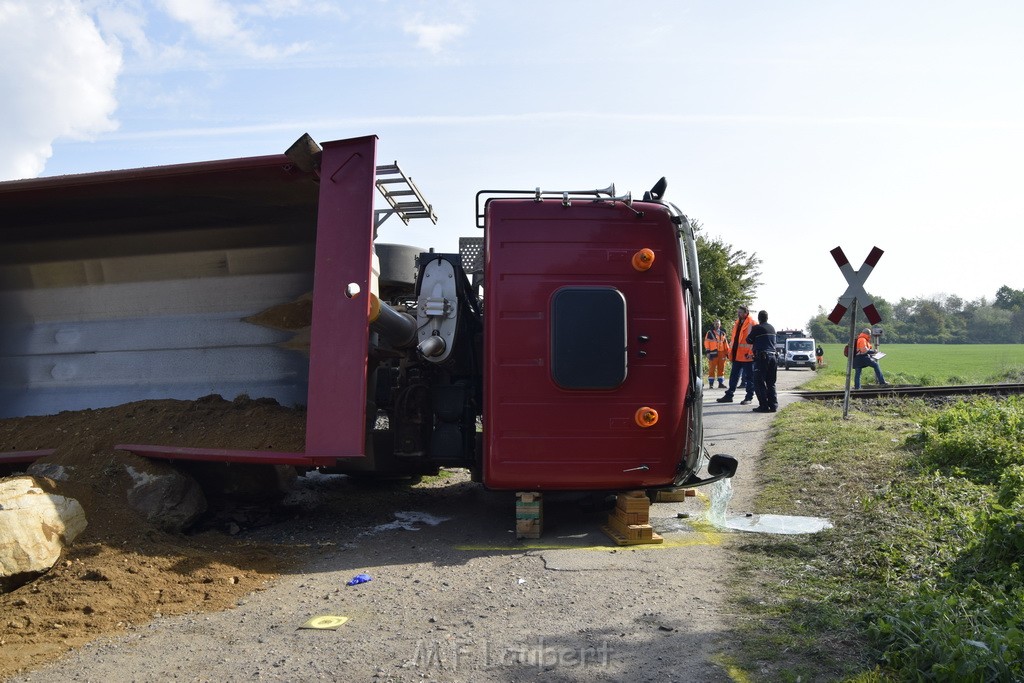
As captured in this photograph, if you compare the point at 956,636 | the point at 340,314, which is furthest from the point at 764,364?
the point at 956,636

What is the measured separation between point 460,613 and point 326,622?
687 mm

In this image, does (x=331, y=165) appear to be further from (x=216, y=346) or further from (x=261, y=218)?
(x=216, y=346)

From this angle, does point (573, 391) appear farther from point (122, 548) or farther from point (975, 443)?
point (975, 443)

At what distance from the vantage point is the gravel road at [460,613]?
12.2 feet

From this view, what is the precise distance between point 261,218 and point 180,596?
3.08 meters

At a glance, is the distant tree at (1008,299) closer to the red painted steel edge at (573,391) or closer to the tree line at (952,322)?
the tree line at (952,322)

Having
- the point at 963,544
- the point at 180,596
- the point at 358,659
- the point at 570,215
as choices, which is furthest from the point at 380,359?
the point at 963,544

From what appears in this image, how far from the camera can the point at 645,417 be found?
591cm

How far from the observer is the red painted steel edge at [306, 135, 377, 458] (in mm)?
5496

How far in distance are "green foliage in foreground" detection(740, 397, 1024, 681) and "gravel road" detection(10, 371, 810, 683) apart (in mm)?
330

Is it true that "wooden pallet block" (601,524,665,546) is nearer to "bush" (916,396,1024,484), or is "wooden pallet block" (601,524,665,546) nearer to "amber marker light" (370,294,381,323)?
"amber marker light" (370,294,381,323)

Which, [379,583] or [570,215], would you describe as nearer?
[379,583]

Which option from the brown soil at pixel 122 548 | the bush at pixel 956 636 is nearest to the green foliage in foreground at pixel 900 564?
the bush at pixel 956 636

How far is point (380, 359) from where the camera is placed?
639 centimetres
